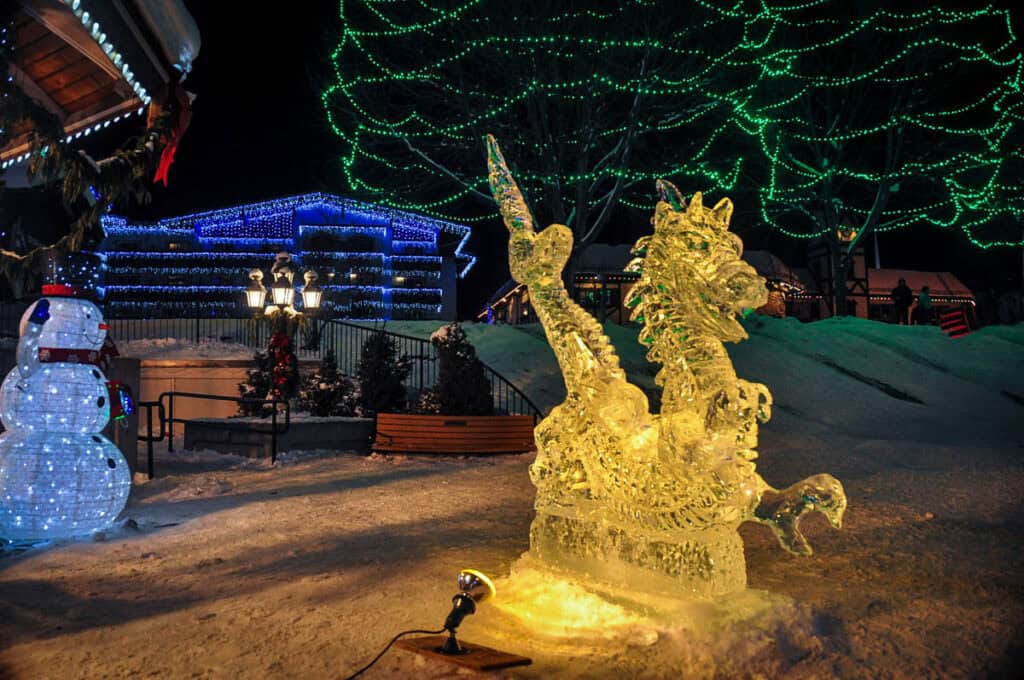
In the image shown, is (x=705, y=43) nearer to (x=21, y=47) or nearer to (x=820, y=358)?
(x=820, y=358)

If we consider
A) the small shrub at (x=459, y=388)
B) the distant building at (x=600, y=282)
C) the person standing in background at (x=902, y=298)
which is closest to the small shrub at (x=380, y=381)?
the small shrub at (x=459, y=388)

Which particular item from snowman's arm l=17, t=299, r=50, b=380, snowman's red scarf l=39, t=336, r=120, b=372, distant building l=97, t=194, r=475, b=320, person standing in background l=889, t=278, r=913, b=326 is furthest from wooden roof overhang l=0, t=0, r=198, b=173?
person standing in background l=889, t=278, r=913, b=326

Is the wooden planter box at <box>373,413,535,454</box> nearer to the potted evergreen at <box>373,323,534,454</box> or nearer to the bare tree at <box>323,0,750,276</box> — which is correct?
the potted evergreen at <box>373,323,534,454</box>

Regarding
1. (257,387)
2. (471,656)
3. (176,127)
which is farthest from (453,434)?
(471,656)

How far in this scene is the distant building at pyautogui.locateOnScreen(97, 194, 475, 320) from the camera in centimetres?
3556

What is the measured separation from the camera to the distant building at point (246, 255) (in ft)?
117

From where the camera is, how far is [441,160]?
23859mm

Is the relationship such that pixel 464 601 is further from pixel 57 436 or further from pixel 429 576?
pixel 57 436

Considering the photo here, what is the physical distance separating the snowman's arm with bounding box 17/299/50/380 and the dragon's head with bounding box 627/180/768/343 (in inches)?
204

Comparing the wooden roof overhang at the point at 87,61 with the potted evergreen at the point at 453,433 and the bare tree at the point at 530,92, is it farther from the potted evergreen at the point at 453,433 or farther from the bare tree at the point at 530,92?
the bare tree at the point at 530,92

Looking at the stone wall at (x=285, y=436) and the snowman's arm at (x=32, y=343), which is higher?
the snowman's arm at (x=32, y=343)

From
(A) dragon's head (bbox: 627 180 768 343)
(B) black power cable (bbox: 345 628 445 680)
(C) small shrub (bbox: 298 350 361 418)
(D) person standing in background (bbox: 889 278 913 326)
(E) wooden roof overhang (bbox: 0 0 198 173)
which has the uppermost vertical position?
(E) wooden roof overhang (bbox: 0 0 198 173)

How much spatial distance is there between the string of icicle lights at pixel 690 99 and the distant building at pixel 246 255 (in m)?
12.0

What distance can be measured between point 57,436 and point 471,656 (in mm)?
4697
